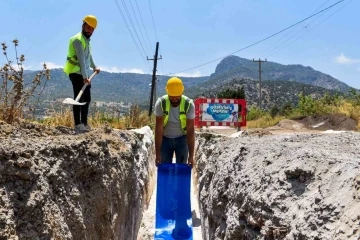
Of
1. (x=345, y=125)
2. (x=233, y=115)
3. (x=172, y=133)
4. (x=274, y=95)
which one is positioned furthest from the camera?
(x=274, y=95)

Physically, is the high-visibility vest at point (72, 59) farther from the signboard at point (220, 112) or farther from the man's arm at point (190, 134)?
the signboard at point (220, 112)

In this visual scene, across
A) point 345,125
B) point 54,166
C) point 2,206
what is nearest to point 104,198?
point 54,166

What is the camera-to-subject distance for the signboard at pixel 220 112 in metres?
12.8

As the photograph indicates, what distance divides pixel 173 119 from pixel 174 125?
0.09 meters

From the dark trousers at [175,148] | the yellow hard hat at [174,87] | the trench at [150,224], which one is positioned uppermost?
the yellow hard hat at [174,87]

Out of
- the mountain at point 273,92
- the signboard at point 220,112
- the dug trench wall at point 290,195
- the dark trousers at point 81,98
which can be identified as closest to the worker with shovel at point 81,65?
the dark trousers at point 81,98

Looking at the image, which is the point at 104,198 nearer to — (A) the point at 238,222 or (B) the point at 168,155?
(A) the point at 238,222

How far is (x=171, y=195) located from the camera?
5.71 meters

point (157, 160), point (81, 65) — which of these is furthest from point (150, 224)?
point (81, 65)

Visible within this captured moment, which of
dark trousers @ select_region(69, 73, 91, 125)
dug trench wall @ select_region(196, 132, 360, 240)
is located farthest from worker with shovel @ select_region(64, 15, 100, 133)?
dug trench wall @ select_region(196, 132, 360, 240)

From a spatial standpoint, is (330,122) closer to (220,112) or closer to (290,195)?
(220,112)

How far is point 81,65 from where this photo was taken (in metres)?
5.79

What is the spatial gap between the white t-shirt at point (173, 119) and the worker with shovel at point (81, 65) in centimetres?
98

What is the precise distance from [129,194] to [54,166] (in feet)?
7.92
